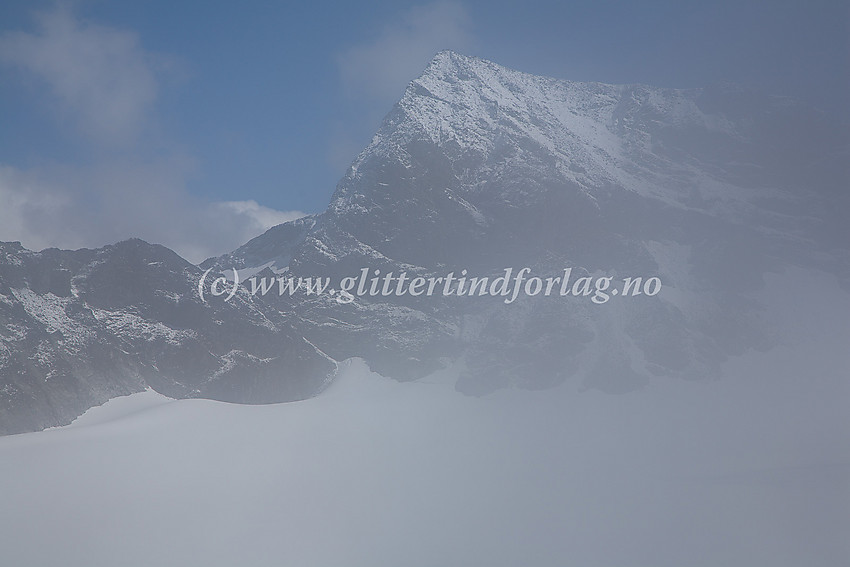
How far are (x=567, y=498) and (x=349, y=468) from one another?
17.8 m

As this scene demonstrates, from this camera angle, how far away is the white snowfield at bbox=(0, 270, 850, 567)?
51844mm

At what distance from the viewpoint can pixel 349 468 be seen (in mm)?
62250

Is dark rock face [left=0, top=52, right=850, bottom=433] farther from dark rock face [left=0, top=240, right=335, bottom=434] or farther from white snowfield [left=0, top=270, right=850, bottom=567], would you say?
white snowfield [left=0, top=270, right=850, bottom=567]

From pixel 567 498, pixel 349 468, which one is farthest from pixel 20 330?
pixel 567 498

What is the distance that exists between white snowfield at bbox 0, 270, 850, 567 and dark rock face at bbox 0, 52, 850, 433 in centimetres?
486

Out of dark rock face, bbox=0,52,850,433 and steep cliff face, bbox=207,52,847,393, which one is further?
steep cliff face, bbox=207,52,847,393

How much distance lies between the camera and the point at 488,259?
90812 mm

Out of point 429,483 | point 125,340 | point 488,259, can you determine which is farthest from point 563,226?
point 125,340

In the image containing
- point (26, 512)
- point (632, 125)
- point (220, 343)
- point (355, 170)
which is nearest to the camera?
point (26, 512)

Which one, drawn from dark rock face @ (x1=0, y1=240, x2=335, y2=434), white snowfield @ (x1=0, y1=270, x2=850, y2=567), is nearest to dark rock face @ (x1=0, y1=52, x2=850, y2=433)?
dark rock face @ (x1=0, y1=240, x2=335, y2=434)

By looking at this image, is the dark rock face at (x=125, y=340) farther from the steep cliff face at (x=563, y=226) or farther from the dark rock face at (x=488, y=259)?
the steep cliff face at (x=563, y=226)

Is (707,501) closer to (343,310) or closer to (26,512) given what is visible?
(343,310)

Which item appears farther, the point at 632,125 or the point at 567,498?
the point at 632,125

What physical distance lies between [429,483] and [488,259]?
118 feet
